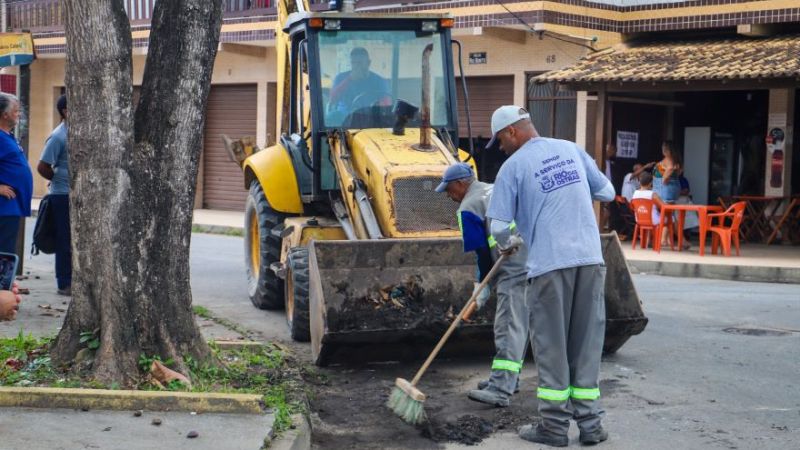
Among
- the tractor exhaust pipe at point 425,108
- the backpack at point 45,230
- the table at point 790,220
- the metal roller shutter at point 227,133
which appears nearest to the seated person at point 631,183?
the table at point 790,220

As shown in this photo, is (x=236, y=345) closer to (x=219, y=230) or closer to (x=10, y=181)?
(x=10, y=181)

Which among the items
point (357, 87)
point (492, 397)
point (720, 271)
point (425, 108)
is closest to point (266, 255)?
point (357, 87)

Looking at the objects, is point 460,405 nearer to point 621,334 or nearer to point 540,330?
point 540,330

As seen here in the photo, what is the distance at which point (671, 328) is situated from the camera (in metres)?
10.8

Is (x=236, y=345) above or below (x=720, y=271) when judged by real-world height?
above

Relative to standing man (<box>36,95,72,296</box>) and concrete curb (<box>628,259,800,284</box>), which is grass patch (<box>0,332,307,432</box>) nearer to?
standing man (<box>36,95,72,296</box>)

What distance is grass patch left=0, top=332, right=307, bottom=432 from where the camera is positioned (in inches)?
279

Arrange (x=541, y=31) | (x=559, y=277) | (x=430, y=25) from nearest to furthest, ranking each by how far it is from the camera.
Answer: (x=559, y=277) < (x=430, y=25) < (x=541, y=31)

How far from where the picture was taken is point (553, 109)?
2241cm

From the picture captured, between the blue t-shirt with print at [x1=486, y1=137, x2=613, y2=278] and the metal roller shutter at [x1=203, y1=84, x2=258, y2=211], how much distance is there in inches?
867

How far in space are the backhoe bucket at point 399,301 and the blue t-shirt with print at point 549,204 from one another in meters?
2.06

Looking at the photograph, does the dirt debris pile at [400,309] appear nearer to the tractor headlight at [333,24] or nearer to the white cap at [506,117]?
the white cap at [506,117]

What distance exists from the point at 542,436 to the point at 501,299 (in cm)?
133

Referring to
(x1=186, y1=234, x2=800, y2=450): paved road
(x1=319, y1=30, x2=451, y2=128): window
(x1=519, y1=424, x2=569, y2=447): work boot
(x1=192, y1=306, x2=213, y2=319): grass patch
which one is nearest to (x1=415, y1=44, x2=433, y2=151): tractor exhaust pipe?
(x1=319, y1=30, x2=451, y2=128): window
